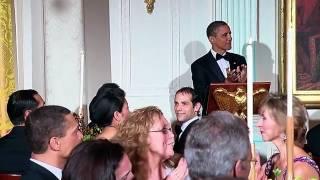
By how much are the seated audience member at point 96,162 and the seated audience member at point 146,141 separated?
871mm

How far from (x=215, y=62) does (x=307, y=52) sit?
160 cm

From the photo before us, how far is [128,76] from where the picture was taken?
7.33 m

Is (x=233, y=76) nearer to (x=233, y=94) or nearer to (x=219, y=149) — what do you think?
(x=233, y=94)

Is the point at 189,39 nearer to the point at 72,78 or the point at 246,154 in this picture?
the point at 72,78

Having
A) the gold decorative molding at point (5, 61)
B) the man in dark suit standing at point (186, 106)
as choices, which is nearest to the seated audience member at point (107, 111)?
the man in dark suit standing at point (186, 106)

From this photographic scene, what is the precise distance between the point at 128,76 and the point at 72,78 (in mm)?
860

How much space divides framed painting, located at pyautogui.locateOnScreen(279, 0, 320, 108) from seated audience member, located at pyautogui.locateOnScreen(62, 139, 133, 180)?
15.8ft

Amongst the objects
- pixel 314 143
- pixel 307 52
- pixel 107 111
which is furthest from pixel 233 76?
pixel 307 52

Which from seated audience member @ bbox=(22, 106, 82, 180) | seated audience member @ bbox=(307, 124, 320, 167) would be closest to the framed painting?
seated audience member @ bbox=(307, 124, 320, 167)

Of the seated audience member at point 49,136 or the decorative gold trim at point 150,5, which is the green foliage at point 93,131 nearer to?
the seated audience member at point 49,136

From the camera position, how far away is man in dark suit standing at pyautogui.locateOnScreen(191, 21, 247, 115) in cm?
577

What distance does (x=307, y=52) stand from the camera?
701cm

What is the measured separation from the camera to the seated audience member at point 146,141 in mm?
3223

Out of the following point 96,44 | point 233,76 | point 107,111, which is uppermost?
point 96,44
